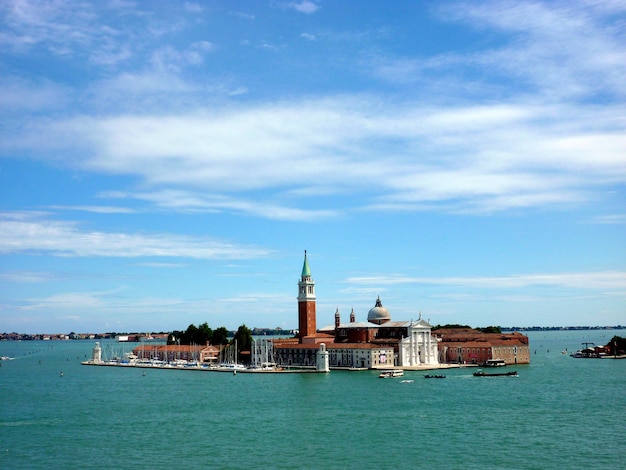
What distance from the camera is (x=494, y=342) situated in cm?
7088

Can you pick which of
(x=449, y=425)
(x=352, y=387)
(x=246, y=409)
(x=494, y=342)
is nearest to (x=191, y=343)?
(x=494, y=342)

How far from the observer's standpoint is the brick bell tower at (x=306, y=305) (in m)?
73.7

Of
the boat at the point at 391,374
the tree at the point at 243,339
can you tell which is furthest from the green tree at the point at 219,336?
the boat at the point at 391,374

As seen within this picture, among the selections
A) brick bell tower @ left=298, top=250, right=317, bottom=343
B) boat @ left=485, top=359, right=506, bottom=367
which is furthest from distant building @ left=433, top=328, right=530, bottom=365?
brick bell tower @ left=298, top=250, right=317, bottom=343

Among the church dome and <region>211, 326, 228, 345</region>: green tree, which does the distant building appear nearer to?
the church dome

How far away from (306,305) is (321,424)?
41.0 metres

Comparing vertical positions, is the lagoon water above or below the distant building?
below

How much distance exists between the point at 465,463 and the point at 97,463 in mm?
12825

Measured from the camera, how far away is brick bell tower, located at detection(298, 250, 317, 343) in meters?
73.7

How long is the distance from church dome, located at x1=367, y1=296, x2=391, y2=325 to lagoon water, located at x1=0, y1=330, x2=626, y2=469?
2300cm

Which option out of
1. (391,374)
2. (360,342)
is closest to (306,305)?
(360,342)

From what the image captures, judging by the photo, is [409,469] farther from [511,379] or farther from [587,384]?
[511,379]

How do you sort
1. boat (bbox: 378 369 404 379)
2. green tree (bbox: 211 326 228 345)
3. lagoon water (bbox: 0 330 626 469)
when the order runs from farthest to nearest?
1. green tree (bbox: 211 326 228 345)
2. boat (bbox: 378 369 404 379)
3. lagoon water (bbox: 0 330 626 469)

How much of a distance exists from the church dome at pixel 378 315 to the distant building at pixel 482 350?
6548 mm
